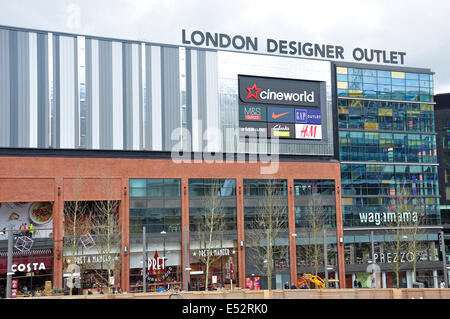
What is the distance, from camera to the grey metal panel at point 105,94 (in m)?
54.8

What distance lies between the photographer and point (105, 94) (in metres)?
55.1

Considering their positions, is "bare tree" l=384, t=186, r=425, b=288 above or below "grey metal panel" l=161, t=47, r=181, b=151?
below

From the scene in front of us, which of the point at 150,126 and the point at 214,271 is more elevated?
the point at 150,126

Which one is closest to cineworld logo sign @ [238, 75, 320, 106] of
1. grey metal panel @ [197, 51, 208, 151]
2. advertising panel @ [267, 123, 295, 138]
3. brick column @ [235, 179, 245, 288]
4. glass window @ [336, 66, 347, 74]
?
advertising panel @ [267, 123, 295, 138]

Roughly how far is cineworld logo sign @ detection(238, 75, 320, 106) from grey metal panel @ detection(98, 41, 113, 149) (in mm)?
16586

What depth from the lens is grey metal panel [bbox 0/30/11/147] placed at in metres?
50.5

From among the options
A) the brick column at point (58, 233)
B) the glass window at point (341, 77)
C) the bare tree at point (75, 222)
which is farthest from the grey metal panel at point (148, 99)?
the glass window at point (341, 77)

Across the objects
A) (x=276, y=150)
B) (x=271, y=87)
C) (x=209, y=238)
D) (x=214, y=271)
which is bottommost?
(x=214, y=271)

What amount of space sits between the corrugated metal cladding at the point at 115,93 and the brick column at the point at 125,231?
5.41 meters

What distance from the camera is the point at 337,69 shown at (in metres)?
65.9

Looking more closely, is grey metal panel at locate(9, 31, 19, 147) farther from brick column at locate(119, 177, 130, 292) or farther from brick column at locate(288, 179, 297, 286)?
brick column at locate(288, 179, 297, 286)
